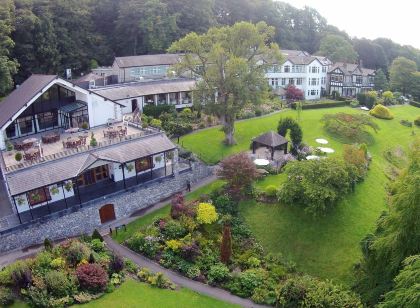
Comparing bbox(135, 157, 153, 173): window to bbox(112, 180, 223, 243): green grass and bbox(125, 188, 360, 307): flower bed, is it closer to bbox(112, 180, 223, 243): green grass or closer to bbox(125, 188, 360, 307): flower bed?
bbox(112, 180, 223, 243): green grass

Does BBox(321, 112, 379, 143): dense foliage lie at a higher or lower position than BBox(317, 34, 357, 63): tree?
lower

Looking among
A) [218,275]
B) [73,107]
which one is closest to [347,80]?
[73,107]

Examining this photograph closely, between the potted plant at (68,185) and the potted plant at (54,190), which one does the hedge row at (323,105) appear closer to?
the potted plant at (68,185)

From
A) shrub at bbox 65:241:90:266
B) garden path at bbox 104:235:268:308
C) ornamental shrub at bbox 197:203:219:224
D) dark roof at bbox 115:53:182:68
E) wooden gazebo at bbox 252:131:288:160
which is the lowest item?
garden path at bbox 104:235:268:308

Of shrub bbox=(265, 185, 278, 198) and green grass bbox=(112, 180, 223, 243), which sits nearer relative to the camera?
green grass bbox=(112, 180, 223, 243)

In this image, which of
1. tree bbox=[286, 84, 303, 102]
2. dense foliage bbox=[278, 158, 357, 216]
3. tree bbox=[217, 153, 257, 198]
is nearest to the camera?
dense foliage bbox=[278, 158, 357, 216]

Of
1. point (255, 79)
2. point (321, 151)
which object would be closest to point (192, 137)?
point (255, 79)

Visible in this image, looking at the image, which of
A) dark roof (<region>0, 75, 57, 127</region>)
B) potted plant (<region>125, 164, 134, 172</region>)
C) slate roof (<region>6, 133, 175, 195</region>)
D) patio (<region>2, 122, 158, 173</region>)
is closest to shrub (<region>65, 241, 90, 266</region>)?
slate roof (<region>6, 133, 175, 195</region>)
